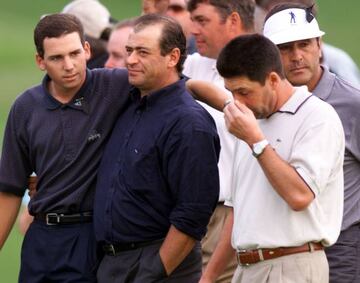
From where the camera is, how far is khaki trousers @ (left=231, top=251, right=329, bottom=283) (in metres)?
6.66

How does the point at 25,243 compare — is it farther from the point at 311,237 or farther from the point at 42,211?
the point at 311,237

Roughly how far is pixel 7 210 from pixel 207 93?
1.35 metres

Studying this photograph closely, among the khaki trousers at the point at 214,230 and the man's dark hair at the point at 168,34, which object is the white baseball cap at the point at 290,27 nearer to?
the man's dark hair at the point at 168,34

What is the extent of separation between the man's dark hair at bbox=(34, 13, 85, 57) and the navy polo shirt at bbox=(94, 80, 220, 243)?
2.17 ft

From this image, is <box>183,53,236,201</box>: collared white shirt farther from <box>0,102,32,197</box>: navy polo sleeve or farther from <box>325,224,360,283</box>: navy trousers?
<box>0,102,32,197</box>: navy polo sleeve

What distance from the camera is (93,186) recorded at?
24.6ft

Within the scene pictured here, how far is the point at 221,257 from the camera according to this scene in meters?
7.31

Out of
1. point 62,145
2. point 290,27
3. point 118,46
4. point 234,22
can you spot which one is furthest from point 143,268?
point 118,46

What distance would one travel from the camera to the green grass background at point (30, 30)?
22.5m

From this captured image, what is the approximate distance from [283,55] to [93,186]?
4.01 feet

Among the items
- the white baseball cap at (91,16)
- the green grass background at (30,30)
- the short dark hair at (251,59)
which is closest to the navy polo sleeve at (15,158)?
the short dark hair at (251,59)

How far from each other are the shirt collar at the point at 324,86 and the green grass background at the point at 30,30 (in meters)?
11.9

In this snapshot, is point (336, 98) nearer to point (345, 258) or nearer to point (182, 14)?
point (345, 258)

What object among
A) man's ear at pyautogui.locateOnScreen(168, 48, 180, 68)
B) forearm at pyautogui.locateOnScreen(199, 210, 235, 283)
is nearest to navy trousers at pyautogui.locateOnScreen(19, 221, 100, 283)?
forearm at pyautogui.locateOnScreen(199, 210, 235, 283)
